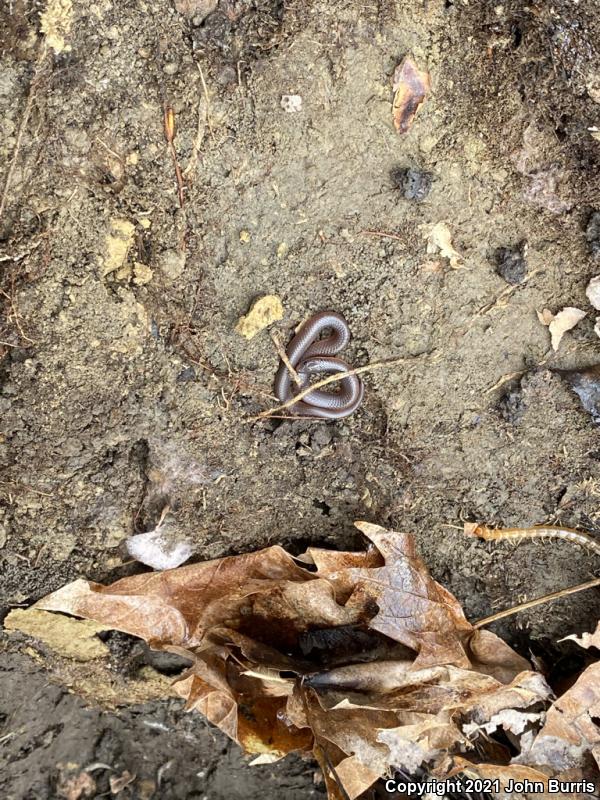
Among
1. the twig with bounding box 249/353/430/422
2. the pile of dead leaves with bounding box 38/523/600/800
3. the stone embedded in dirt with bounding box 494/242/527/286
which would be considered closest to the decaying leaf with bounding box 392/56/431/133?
the stone embedded in dirt with bounding box 494/242/527/286

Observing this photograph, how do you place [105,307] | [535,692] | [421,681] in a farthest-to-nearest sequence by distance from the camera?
1. [535,692]
2. [421,681]
3. [105,307]

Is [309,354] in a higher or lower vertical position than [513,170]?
lower

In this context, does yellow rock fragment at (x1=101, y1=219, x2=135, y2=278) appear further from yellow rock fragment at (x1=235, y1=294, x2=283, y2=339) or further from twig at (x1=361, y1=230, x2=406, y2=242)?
twig at (x1=361, y1=230, x2=406, y2=242)

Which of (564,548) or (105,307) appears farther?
(564,548)

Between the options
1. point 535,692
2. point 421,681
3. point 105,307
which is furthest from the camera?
point 535,692

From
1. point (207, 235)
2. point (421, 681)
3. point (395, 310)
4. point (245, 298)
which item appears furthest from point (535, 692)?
point (207, 235)

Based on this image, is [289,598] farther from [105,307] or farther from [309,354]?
[105,307]

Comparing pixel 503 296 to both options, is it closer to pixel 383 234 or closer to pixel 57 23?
pixel 383 234
